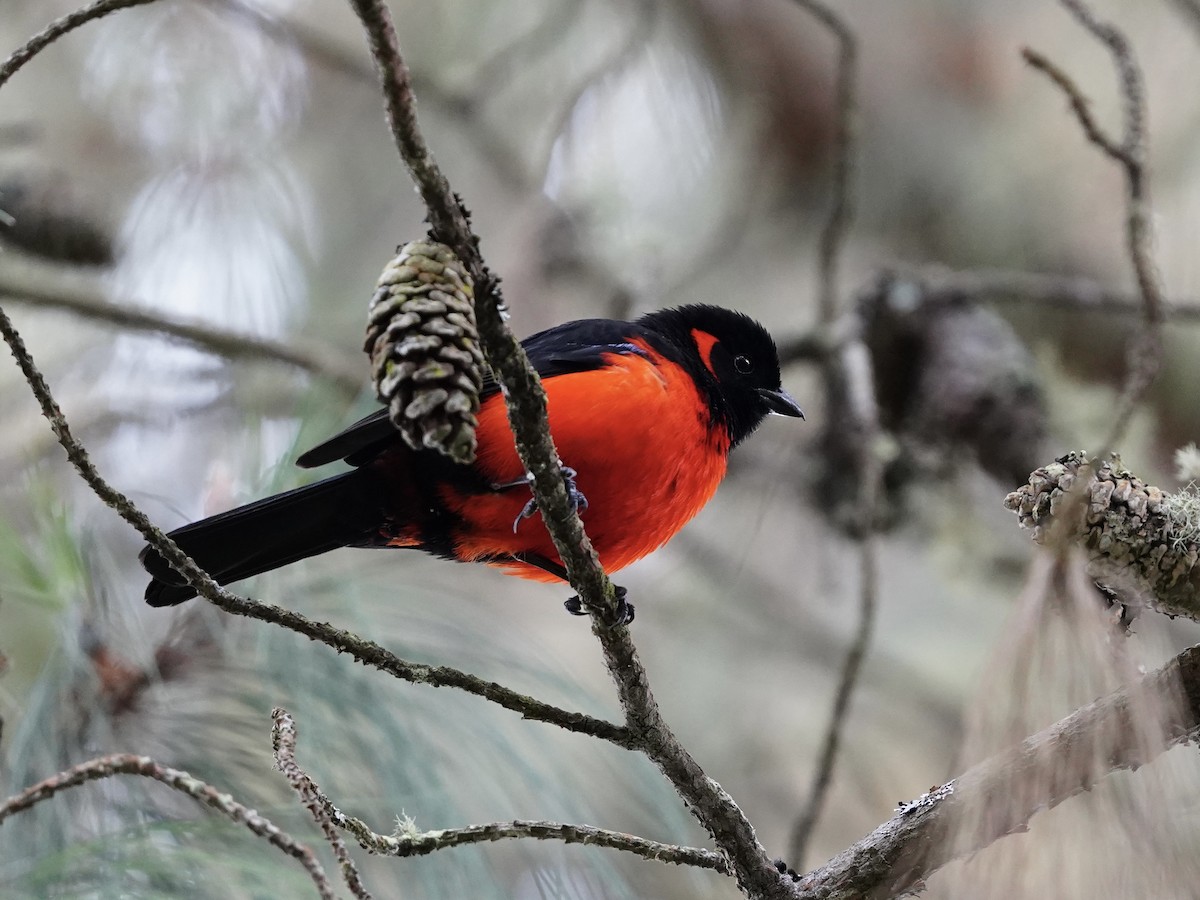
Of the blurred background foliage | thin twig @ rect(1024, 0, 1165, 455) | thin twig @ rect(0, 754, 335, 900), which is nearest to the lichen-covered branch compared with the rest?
thin twig @ rect(0, 754, 335, 900)

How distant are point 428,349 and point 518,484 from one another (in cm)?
115

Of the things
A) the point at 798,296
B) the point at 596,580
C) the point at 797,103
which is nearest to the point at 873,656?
the point at 798,296

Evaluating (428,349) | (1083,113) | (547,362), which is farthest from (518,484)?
(1083,113)

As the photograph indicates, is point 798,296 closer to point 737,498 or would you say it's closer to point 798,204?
point 798,204

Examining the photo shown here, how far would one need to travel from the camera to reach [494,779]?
2.21 meters

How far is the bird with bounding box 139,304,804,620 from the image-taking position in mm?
2264

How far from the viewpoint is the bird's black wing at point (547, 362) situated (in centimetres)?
213

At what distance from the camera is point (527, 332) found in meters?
4.35

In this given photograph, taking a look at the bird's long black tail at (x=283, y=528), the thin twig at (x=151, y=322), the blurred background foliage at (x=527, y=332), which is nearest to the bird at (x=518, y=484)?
the bird's long black tail at (x=283, y=528)

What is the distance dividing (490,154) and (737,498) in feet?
5.54

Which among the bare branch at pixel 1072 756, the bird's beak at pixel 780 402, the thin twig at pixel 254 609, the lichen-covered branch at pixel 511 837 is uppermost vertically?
the bird's beak at pixel 780 402

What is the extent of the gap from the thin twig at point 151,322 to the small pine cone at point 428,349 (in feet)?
6.60

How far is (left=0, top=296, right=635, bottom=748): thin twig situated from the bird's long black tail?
86 centimetres

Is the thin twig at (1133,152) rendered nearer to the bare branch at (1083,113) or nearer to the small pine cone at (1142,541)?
the bare branch at (1083,113)
